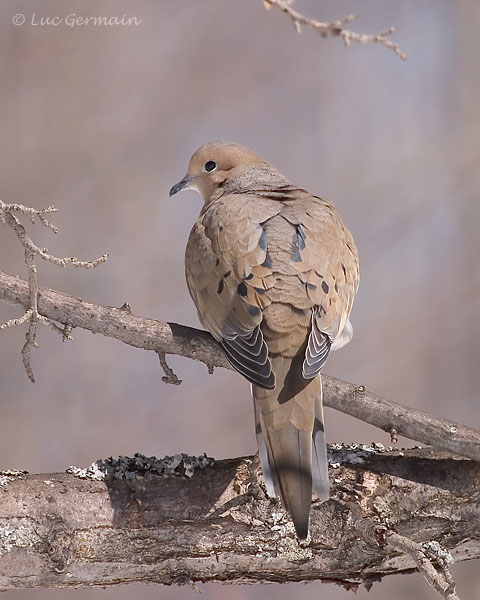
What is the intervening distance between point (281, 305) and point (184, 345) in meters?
0.26

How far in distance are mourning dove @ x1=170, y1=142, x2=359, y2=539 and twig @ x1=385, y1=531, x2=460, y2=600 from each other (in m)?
0.19

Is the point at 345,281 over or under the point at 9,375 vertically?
under

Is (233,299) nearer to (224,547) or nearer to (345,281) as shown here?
(345,281)

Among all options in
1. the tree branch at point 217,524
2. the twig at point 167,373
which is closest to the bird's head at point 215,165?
the twig at point 167,373

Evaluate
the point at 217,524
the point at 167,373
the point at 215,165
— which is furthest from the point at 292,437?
the point at 215,165

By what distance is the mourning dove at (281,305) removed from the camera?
202 centimetres

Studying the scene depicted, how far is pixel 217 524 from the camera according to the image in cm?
203

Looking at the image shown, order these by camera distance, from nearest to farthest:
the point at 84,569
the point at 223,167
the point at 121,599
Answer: the point at 84,569 < the point at 223,167 < the point at 121,599

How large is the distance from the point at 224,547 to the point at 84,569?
325 millimetres

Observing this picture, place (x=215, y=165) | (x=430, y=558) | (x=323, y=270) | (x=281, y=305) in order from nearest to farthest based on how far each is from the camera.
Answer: (x=430, y=558) < (x=281, y=305) < (x=323, y=270) < (x=215, y=165)

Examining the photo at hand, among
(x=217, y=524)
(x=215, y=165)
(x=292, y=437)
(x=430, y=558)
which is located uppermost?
(x=215, y=165)

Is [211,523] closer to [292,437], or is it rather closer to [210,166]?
[292,437]

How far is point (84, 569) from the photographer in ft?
6.50

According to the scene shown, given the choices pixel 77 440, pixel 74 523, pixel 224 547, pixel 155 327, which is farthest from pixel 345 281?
pixel 77 440
